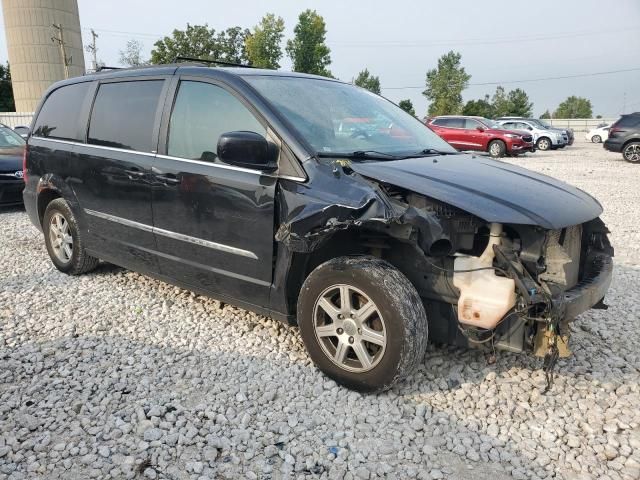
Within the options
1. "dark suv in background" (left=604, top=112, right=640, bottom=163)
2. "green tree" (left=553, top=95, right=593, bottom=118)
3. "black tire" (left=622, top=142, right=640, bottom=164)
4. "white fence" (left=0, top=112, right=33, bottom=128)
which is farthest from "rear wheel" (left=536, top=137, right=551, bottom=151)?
"green tree" (left=553, top=95, right=593, bottom=118)

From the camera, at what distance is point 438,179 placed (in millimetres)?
3014

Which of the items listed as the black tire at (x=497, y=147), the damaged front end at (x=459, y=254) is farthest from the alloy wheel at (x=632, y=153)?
the damaged front end at (x=459, y=254)

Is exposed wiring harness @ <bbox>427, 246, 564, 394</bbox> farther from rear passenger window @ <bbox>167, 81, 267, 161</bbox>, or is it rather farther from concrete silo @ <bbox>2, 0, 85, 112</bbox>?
concrete silo @ <bbox>2, 0, 85, 112</bbox>

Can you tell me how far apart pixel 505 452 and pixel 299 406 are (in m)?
1.10

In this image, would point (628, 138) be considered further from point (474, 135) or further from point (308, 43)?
point (308, 43)

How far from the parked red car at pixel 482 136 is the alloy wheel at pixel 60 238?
678 inches

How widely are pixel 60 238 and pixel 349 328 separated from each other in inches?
140

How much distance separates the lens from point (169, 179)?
3.75 m

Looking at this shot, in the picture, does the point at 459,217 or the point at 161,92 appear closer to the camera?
the point at 459,217

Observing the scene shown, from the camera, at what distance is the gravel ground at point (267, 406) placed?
2.53m

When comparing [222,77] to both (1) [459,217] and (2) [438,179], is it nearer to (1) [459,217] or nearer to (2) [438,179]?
(2) [438,179]

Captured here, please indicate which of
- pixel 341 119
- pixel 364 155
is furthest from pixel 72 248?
pixel 364 155

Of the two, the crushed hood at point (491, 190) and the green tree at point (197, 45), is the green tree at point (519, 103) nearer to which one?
the green tree at point (197, 45)

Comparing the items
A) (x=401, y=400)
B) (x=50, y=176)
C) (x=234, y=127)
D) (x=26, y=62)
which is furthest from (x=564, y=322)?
(x=26, y=62)
